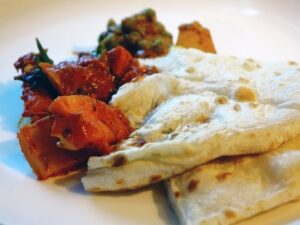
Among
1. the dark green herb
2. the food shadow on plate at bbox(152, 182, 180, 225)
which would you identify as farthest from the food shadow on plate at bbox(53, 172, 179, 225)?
the dark green herb

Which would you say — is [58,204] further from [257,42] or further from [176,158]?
[257,42]

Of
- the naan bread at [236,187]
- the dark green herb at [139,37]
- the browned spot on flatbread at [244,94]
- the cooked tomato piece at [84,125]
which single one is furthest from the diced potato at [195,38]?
the naan bread at [236,187]

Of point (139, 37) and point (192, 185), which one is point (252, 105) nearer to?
point (192, 185)

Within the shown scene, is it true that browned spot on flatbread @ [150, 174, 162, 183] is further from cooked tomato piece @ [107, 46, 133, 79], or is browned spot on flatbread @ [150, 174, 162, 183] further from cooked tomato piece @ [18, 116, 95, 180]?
cooked tomato piece @ [107, 46, 133, 79]

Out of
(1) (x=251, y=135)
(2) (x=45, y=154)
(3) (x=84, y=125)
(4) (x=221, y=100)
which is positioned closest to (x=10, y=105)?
(2) (x=45, y=154)

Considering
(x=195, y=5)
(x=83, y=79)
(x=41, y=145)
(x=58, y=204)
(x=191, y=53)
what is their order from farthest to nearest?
1. (x=195, y=5)
2. (x=191, y=53)
3. (x=83, y=79)
4. (x=41, y=145)
5. (x=58, y=204)

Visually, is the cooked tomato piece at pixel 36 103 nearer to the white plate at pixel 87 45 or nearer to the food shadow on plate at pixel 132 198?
the white plate at pixel 87 45

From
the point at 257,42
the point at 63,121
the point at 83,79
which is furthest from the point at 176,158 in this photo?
the point at 257,42
